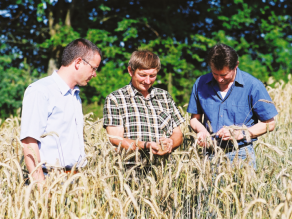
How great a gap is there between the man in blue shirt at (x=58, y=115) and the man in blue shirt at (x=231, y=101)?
0.89 meters

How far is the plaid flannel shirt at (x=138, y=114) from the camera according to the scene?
7.57 ft

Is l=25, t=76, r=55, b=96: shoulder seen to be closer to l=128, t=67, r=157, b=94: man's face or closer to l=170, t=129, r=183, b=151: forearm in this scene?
l=128, t=67, r=157, b=94: man's face

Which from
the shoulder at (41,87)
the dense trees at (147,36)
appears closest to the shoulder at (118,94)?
the shoulder at (41,87)

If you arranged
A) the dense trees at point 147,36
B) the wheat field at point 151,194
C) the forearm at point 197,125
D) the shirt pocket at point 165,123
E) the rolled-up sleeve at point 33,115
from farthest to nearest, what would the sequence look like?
the dense trees at point 147,36 < the forearm at point 197,125 < the shirt pocket at point 165,123 < the rolled-up sleeve at point 33,115 < the wheat field at point 151,194

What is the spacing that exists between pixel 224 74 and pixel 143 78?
0.60 metres

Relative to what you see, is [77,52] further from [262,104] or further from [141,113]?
[262,104]

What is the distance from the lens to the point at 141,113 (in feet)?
7.67

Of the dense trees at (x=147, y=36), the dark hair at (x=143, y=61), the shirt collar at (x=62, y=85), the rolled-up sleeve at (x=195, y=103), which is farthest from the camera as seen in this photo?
the dense trees at (x=147, y=36)

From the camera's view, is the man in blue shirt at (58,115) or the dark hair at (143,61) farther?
the dark hair at (143,61)

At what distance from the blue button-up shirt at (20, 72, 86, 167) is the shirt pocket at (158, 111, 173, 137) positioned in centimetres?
64

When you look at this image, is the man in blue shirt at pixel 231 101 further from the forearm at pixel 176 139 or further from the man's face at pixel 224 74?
the forearm at pixel 176 139

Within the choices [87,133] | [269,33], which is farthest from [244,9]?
[87,133]

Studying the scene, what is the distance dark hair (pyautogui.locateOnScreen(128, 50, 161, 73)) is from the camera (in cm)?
227

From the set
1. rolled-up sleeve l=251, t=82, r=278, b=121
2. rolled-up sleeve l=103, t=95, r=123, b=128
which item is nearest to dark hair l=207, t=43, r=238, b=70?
rolled-up sleeve l=251, t=82, r=278, b=121
